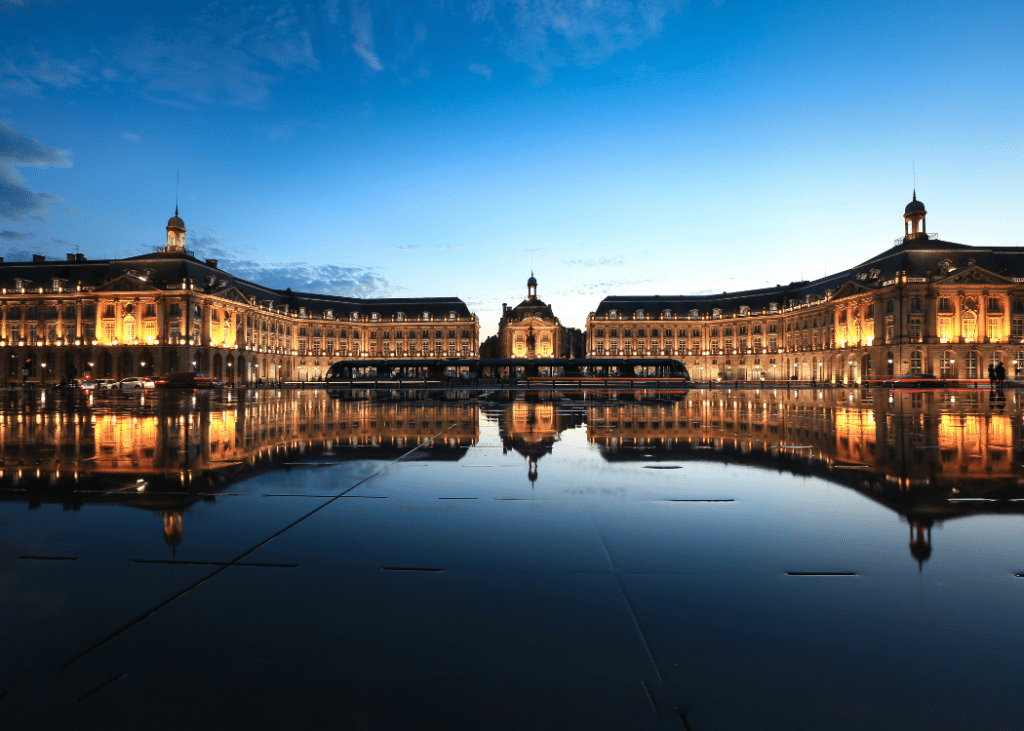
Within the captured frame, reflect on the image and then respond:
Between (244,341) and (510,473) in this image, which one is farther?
(244,341)

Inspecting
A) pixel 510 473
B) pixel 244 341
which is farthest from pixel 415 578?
pixel 244 341

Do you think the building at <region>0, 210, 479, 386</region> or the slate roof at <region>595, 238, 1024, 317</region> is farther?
the building at <region>0, 210, 479, 386</region>

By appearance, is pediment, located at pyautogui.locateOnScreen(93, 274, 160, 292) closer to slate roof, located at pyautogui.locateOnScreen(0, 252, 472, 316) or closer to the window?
slate roof, located at pyautogui.locateOnScreen(0, 252, 472, 316)

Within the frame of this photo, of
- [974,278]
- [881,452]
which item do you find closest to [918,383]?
[974,278]

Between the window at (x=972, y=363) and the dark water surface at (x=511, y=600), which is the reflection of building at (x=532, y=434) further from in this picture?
the window at (x=972, y=363)

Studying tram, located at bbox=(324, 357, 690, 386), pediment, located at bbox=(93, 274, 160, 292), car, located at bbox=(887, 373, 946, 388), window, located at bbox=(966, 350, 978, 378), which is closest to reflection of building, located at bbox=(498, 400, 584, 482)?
tram, located at bbox=(324, 357, 690, 386)

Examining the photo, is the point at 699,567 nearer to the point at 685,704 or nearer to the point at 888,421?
the point at 685,704

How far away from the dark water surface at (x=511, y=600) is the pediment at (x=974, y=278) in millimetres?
88168

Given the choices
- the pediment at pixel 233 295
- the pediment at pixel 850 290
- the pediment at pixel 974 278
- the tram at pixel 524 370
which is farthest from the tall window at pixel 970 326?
the pediment at pixel 233 295

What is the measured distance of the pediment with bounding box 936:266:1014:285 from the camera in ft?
249

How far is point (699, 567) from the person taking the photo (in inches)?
160

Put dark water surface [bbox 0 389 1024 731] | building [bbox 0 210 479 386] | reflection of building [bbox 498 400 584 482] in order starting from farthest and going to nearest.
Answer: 1. building [bbox 0 210 479 386]
2. reflection of building [bbox 498 400 584 482]
3. dark water surface [bbox 0 389 1024 731]

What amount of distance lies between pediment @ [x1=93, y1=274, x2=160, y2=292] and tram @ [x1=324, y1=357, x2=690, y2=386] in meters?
35.4

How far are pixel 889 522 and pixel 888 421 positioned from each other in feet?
47.5
